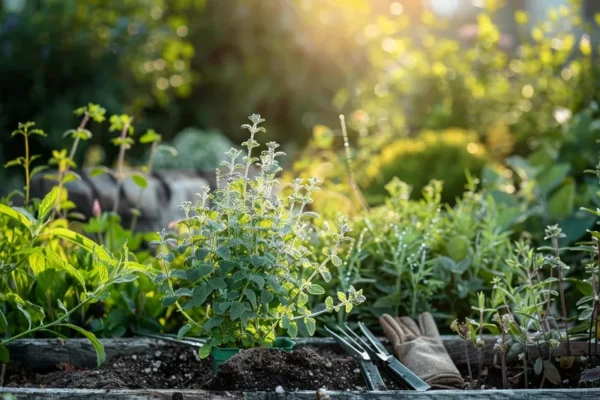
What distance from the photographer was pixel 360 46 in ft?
23.2

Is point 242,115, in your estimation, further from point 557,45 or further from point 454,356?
point 454,356

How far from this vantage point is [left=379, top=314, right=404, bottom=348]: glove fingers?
7.57ft

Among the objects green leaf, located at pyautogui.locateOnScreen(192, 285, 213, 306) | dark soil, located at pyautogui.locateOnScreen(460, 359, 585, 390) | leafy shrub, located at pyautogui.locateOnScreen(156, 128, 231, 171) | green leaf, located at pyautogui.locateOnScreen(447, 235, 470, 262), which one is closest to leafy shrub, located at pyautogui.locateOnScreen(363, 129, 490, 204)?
leafy shrub, located at pyautogui.locateOnScreen(156, 128, 231, 171)

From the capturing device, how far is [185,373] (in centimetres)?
215

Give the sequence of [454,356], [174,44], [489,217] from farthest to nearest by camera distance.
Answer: [174,44] → [489,217] → [454,356]

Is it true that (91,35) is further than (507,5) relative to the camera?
No

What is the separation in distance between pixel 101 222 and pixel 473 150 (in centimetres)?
308

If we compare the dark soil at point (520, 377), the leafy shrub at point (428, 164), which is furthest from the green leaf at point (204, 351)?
the leafy shrub at point (428, 164)

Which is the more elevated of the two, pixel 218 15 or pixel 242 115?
pixel 218 15

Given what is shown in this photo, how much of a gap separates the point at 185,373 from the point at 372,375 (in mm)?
504

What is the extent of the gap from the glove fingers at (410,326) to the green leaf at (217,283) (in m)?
0.71

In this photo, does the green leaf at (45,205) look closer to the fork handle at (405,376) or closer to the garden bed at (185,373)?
the garden bed at (185,373)

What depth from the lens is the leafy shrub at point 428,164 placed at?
497 centimetres

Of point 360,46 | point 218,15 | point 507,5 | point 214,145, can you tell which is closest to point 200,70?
point 218,15
